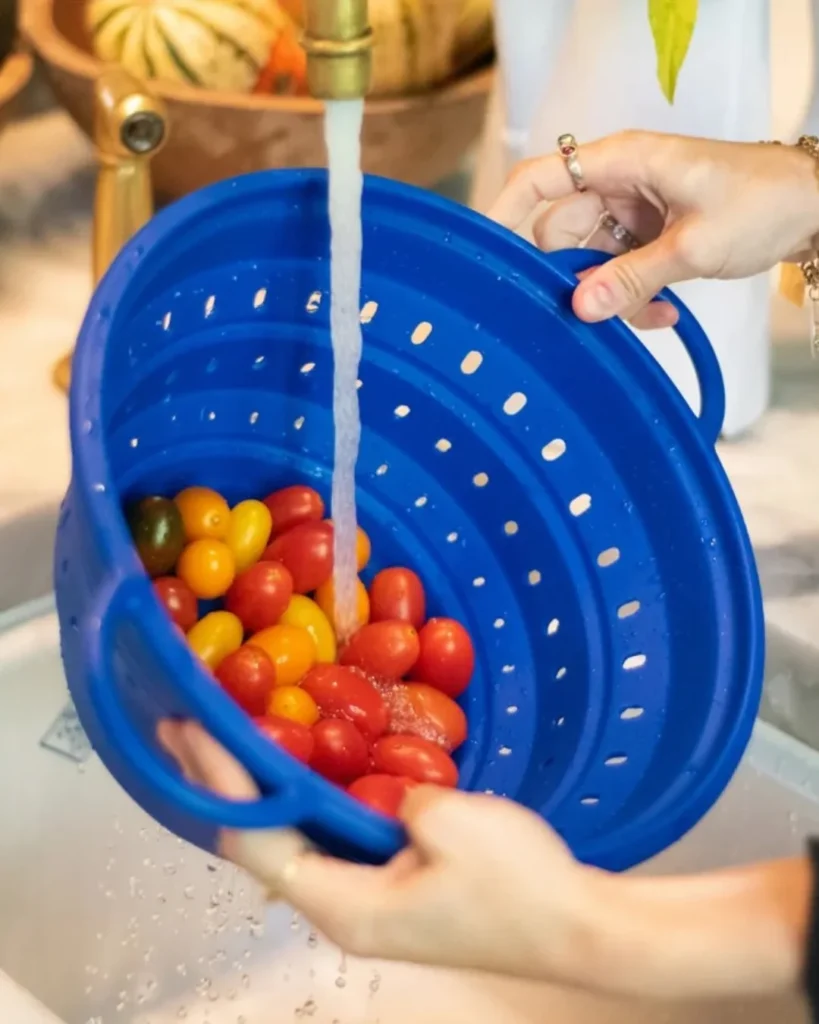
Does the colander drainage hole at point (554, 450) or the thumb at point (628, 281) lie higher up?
the thumb at point (628, 281)

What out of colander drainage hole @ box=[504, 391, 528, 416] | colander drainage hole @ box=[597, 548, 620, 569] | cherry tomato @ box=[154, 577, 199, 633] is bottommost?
cherry tomato @ box=[154, 577, 199, 633]

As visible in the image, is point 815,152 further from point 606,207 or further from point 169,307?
point 169,307

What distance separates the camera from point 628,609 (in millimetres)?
565

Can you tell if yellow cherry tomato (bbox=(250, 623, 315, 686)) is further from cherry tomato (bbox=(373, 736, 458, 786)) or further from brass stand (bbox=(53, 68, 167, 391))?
brass stand (bbox=(53, 68, 167, 391))

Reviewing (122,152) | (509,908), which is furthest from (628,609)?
(122,152)

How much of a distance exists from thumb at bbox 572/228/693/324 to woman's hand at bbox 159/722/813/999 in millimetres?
242

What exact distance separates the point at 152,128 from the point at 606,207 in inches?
9.7

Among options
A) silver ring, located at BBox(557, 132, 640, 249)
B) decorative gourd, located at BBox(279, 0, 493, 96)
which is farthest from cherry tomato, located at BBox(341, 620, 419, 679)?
decorative gourd, located at BBox(279, 0, 493, 96)

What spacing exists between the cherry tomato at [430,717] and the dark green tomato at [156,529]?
152 millimetres

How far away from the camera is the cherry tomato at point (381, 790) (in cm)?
53

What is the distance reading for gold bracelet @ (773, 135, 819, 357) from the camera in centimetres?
60

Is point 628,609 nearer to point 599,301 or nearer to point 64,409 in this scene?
point 599,301

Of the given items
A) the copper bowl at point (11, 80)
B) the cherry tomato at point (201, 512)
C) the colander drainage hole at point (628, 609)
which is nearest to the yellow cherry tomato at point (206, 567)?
the cherry tomato at point (201, 512)

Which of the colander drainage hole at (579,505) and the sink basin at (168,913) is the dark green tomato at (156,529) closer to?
the sink basin at (168,913)
